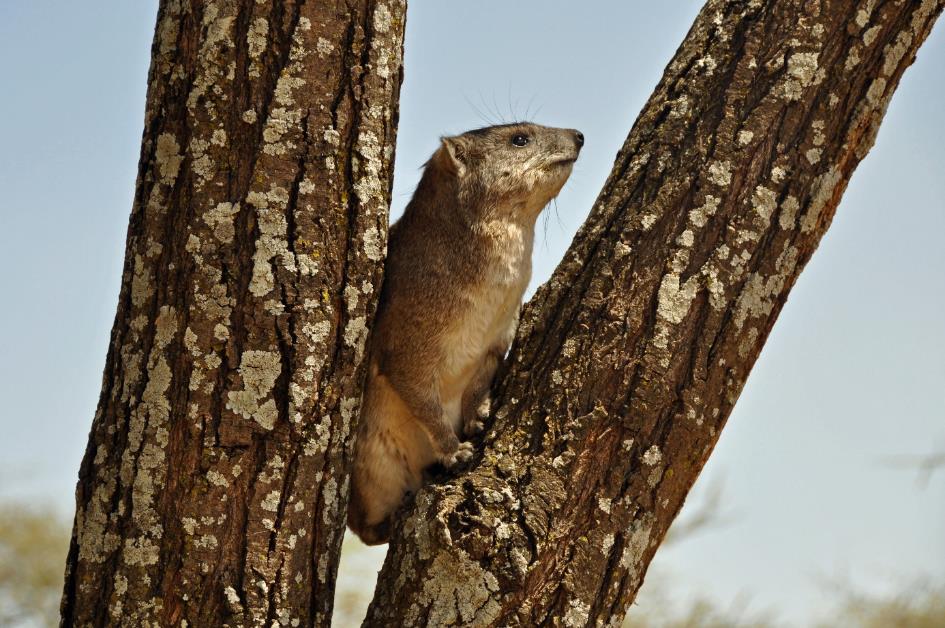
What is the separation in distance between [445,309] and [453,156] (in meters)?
0.93

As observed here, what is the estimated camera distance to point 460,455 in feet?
14.4

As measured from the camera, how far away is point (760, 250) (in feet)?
12.0

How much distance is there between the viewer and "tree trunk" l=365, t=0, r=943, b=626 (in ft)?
11.5

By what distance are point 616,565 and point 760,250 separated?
117cm

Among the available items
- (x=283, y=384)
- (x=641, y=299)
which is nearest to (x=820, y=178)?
(x=641, y=299)

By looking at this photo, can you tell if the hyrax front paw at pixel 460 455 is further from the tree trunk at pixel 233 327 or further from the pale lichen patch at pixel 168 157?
the pale lichen patch at pixel 168 157

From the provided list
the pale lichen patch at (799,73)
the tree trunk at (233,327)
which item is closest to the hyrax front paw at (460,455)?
the tree trunk at (233,327)

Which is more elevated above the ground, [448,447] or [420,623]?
[448,447]

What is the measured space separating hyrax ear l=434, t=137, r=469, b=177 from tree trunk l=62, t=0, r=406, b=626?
79.0 inches

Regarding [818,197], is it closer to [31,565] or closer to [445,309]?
[445,309]

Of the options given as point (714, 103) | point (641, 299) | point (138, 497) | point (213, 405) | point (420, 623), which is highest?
point (714, 103)

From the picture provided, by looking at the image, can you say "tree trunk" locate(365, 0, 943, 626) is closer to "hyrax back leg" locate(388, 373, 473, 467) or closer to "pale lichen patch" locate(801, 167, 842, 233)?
"pale lichen patch" locate(801, 167, 842, 233)

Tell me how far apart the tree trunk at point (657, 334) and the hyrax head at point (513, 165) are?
1.73m

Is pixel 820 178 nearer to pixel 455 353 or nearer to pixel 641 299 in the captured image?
pixel 641 299
